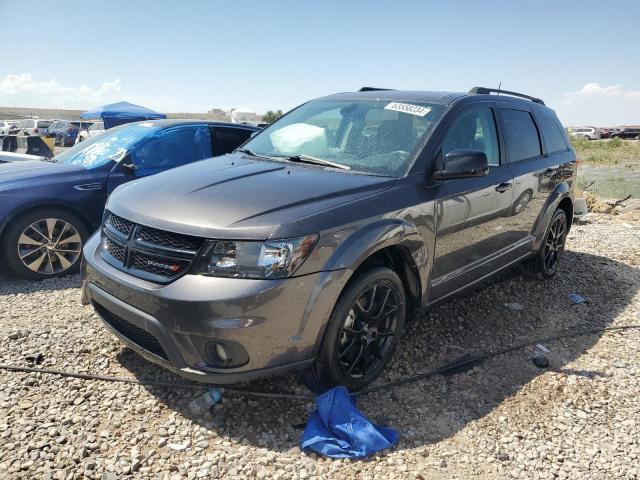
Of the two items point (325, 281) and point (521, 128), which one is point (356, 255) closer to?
point (325, 281)

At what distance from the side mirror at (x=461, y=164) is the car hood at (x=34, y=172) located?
12.0ft

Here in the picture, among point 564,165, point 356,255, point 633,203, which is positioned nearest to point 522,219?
point 564,165

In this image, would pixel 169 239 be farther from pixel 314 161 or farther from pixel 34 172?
pixel 34 172

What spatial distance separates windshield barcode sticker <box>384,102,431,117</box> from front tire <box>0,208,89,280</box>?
3266 millimetres

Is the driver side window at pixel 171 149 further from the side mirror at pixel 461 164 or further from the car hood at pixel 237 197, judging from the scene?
the side mirror at pixel 461 164

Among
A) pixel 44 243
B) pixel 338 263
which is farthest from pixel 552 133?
pixel 44 243

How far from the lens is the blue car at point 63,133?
27.9 metres

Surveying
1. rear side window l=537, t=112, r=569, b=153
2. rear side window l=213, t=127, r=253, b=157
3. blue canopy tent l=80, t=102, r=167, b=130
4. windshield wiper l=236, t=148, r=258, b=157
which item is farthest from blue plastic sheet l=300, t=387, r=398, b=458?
blue canopy tent l=80, t=102, r=167, b=130

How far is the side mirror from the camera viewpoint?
3.12 meters

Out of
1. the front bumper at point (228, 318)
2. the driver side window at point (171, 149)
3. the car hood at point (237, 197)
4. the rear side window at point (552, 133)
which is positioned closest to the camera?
the front bumper at point (228, 318)

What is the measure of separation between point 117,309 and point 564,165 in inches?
179

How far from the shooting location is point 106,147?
537 cm

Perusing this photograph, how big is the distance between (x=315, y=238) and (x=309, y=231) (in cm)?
5

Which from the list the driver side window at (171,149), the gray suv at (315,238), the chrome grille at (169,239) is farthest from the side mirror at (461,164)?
the driver side window at (171,149)
